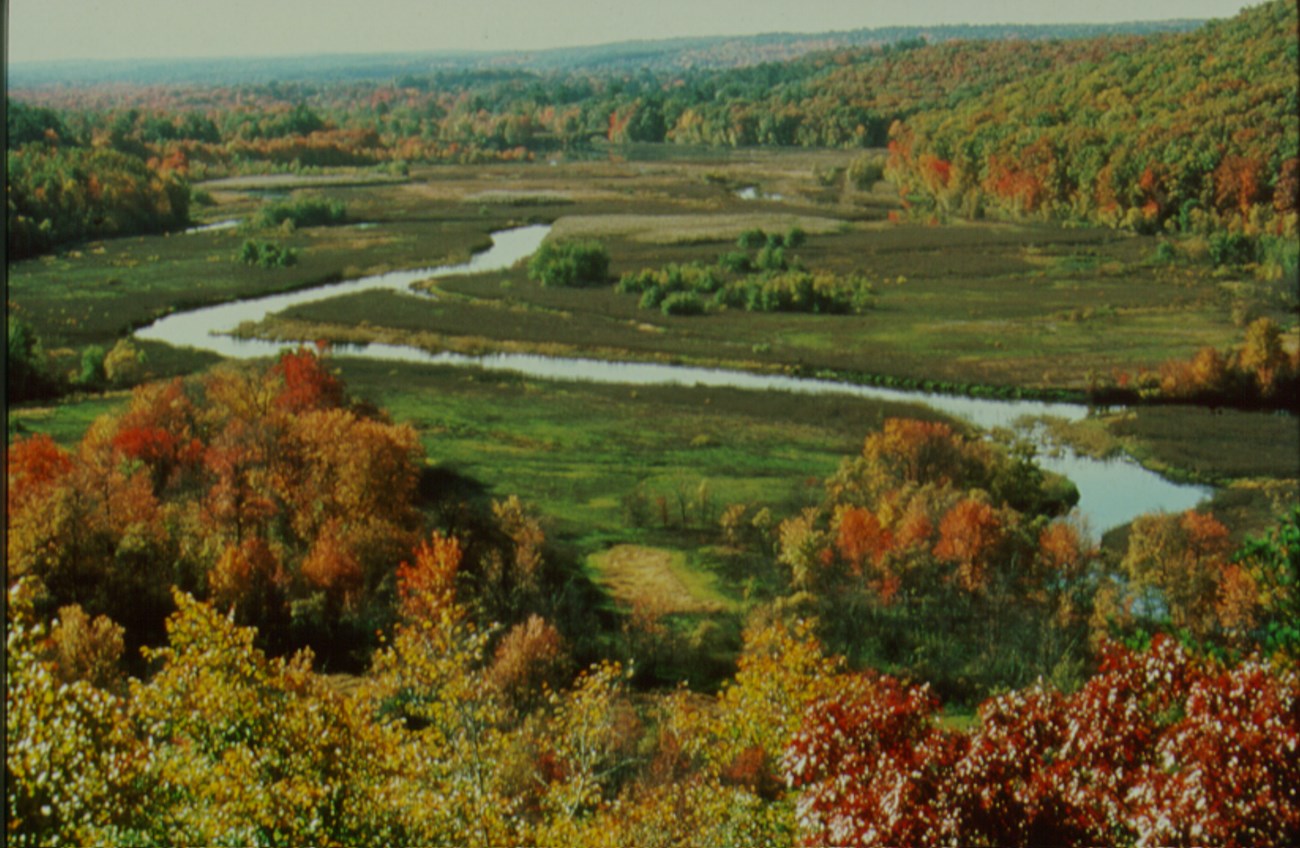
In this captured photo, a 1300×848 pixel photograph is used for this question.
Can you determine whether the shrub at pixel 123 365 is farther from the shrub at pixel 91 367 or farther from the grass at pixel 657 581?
the grass at pixel 657 581

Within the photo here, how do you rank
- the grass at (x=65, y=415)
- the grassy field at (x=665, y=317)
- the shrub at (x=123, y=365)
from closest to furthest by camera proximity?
the grass at (x=65, y=415) → the grassy field at (x=665, y=317) → the shrub at (x=123, y=365)

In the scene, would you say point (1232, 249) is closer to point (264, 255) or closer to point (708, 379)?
point (708, 379)

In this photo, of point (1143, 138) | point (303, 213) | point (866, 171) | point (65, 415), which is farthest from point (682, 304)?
point (1143, 138)

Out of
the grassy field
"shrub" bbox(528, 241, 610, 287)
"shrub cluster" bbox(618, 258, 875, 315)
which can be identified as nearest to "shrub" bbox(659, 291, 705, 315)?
"shrub cluster" bbox(618, 258, 875, 315)

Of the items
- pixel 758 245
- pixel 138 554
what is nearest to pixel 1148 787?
pixel 138 554

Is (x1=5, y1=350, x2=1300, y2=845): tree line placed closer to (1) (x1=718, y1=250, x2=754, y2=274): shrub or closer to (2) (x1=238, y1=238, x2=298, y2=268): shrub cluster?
(2) (x1=238, y1=238, x2=298, y2=268): shrub cluster

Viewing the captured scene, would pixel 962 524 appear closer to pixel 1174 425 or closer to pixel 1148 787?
pixel 1174 425

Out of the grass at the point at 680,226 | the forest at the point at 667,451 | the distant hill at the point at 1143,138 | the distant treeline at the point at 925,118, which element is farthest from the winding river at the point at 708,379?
the distant hill at the point at 1143,138
